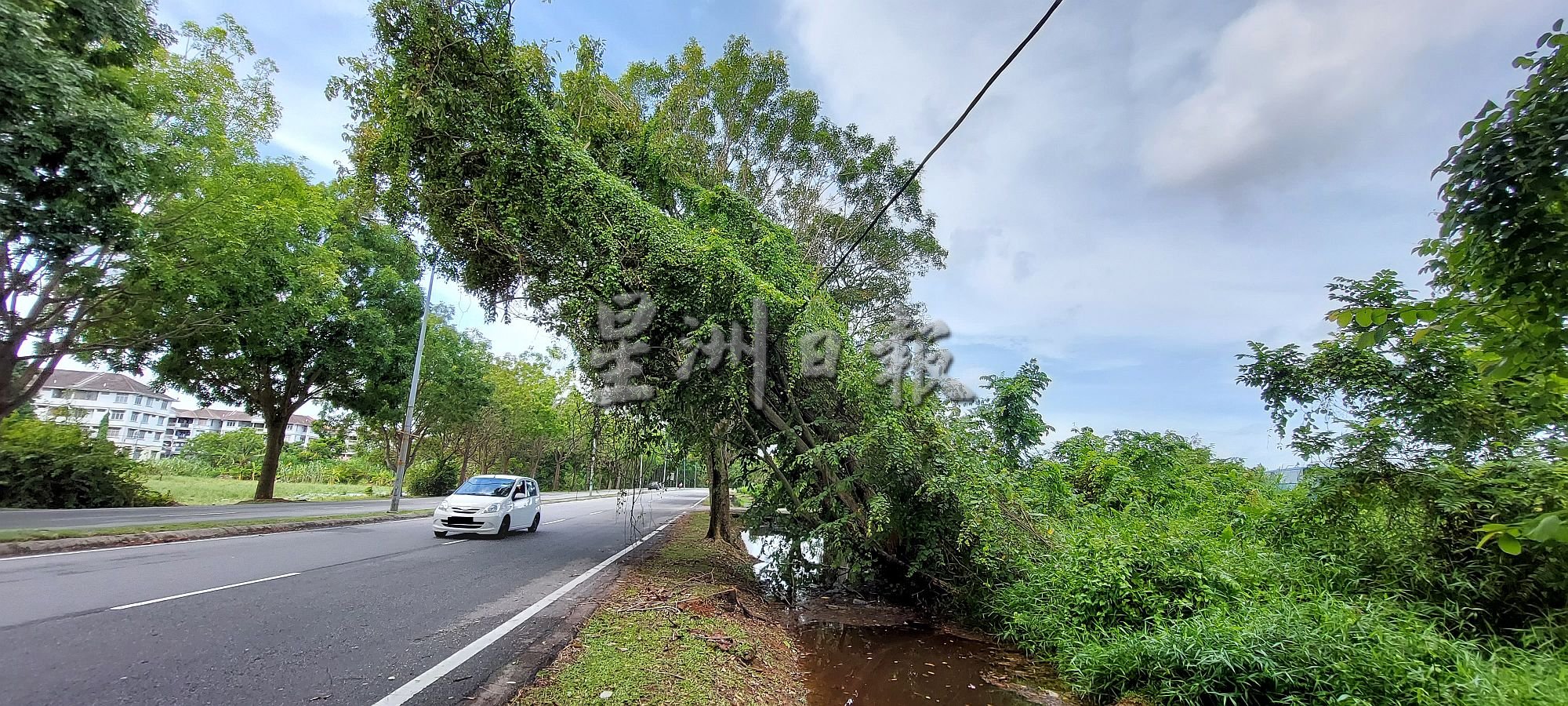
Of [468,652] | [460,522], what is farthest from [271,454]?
[468,652]

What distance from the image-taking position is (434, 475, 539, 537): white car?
1289 centimetres

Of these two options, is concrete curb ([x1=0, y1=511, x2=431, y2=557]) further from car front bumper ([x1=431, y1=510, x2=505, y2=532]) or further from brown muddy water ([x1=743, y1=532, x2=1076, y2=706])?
brown muddy water ([x1=743, y1=532, x2=1076, y2=706])

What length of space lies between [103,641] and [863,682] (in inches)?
244

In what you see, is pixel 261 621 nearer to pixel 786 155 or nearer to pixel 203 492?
pixel 786 155

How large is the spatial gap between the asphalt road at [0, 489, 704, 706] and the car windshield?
11.1 feet

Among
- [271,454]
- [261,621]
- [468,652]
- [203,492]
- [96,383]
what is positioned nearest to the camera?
[468,652]

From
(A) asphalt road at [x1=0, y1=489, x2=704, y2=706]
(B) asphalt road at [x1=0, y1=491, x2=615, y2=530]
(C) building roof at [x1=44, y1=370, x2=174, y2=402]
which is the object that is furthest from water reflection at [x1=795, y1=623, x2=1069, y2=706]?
(C) building roof at [x1=44, y1=370, x2=174, y2=402]

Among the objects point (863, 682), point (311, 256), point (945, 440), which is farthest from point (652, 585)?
point (311, 256)

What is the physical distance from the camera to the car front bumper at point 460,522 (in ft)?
42.2

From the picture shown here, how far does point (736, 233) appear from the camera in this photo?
1102 centimetres

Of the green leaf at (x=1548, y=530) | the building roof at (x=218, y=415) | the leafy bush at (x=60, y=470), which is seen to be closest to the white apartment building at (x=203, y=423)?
the building roof at (x=218, y=415)

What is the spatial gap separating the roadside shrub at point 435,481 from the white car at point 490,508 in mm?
30065

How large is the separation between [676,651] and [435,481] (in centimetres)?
4267

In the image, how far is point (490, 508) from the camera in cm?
1316
